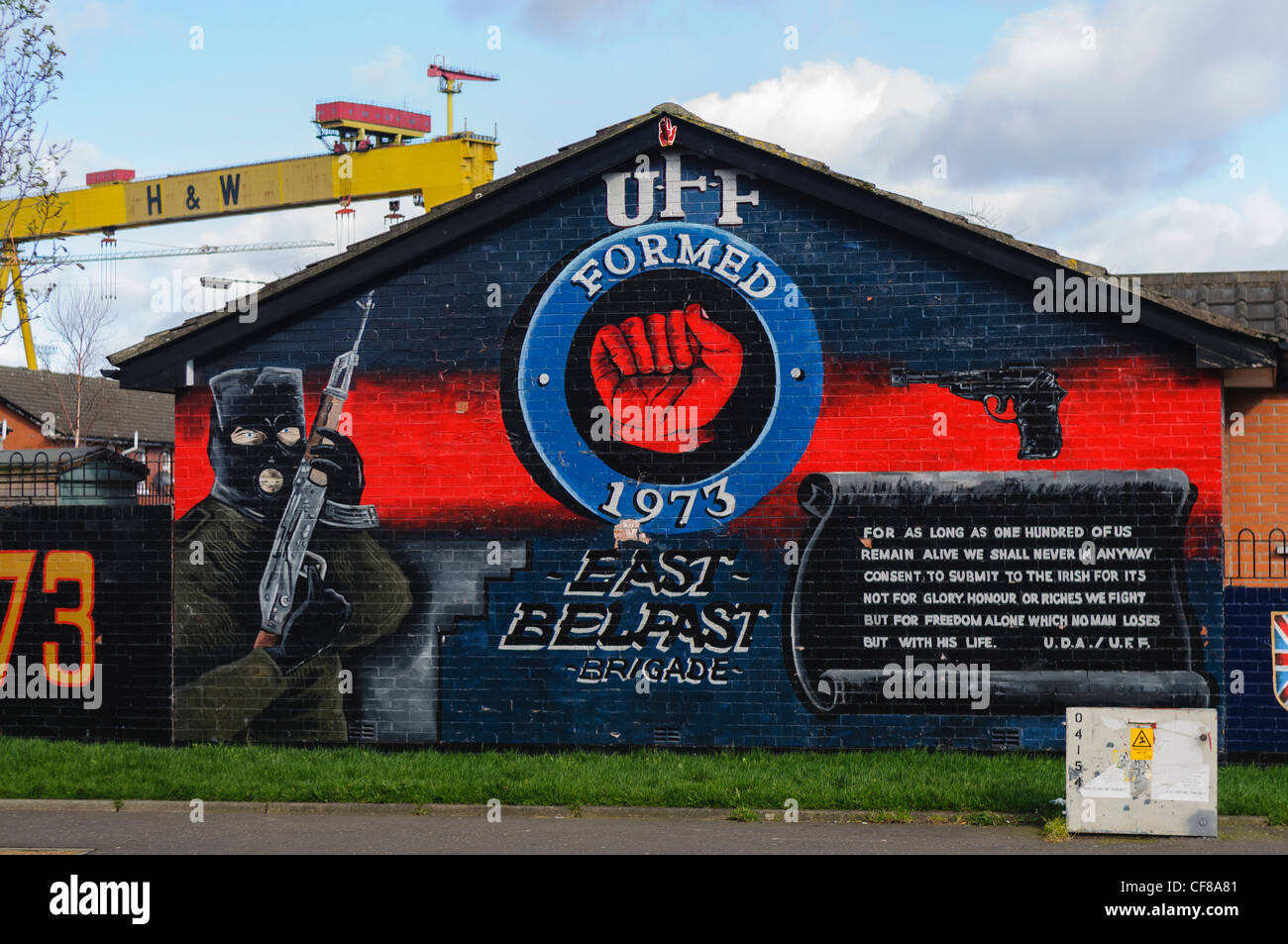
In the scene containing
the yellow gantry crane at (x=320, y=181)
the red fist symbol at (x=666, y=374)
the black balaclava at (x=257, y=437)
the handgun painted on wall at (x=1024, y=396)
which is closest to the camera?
the handgun painted on wall at (x=1024, y=396)

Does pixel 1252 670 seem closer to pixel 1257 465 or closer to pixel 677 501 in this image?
pixel 1257 465

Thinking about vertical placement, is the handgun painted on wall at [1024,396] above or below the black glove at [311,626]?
above

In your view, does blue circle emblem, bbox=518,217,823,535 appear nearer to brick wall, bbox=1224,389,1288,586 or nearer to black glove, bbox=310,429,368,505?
black glove, bbox=310,429,368,505

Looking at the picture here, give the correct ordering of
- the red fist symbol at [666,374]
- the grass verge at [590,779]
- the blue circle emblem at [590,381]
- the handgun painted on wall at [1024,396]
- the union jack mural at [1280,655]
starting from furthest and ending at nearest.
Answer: the red fist symbol at [666,374], the blue circle emblem at [590,381], the handgun painted on wall at [1024,396], the union jack mural at [1280,655], the grass verge at [590,779]

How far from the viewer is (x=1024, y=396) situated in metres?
13.1

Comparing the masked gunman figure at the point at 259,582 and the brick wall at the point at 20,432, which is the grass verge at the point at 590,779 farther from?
the brick wall at the point at 20,432

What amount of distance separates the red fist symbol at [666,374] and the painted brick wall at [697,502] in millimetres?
158

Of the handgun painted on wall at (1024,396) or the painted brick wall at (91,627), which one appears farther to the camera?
the painted brick wall at (91,627)

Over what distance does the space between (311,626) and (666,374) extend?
4392 millimetres

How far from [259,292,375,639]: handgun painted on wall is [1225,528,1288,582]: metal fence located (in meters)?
8.75

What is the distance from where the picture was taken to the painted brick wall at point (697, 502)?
1294 centimetres

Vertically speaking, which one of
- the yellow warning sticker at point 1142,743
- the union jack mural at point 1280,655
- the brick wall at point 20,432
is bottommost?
the yellow warning sticker at point 1142,743

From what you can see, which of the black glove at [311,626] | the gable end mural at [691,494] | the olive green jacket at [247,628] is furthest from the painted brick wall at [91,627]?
the black glove at [311,626]

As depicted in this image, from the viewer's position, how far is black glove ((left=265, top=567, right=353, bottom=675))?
13.9 meters
